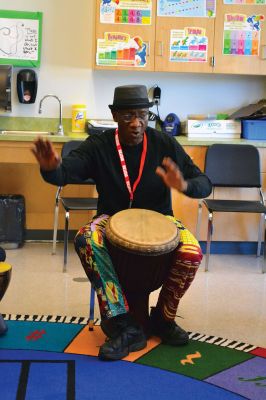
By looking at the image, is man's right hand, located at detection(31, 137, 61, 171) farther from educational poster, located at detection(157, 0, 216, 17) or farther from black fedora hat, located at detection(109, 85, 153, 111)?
educational poster, located at detection(157, 0, 216, 17)

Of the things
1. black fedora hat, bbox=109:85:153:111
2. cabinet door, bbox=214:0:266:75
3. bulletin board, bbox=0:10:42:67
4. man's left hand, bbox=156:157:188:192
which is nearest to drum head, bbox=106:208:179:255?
man's left hand, bbox=156:157:188:192

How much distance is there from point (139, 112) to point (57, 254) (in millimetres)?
1982

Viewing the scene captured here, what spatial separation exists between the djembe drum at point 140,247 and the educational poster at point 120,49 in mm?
2159

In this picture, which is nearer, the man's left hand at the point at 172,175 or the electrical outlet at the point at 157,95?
the man's left hand at the point at 172,175

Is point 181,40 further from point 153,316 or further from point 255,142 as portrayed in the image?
point 153,316

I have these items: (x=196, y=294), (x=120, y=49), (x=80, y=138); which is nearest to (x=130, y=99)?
(x=196, y=294)

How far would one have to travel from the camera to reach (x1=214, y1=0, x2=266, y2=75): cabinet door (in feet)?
15.5

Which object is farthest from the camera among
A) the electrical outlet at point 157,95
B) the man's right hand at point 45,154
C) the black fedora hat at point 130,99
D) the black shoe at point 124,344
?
the electrical outlet at point 157,95

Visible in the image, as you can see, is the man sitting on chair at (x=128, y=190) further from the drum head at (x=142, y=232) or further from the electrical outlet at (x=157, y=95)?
the electrical outlet at (x=157, y=95)

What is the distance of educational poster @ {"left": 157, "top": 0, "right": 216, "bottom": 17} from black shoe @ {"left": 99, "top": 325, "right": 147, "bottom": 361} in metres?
2.71

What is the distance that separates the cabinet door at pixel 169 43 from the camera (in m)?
4.69

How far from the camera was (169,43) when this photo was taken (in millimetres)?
4703

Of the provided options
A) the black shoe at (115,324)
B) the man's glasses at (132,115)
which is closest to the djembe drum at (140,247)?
the black shoe at (115,324)

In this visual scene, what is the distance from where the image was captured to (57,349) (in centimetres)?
277
